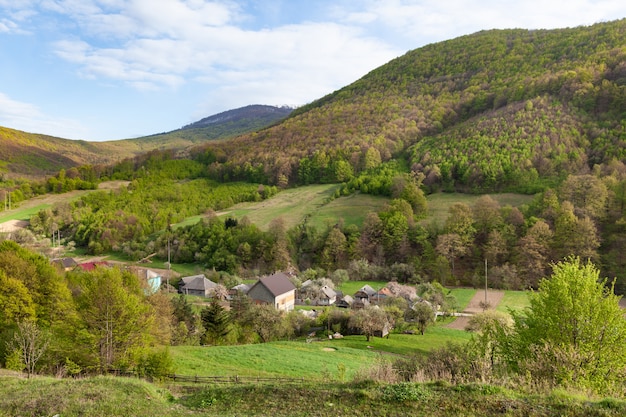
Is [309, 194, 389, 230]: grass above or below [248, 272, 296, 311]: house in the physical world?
above

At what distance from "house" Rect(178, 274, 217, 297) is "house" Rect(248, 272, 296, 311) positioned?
22.4 feet

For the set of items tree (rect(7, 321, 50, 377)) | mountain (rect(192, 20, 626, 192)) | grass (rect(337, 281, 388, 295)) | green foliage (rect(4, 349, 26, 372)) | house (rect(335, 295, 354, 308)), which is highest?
mountain (rect(192, 20, 626, 192))

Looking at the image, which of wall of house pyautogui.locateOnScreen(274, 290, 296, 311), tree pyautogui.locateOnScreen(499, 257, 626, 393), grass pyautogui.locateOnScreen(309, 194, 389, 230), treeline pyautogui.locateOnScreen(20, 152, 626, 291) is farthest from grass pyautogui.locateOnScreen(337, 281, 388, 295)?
tree pyautogui.locateOnScreen(499, 257, 626, 393)

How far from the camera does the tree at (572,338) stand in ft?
37.8

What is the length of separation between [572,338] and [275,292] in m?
31.3

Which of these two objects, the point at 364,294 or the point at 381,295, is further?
the point at 364,294

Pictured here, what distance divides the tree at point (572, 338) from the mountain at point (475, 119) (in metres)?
52.5

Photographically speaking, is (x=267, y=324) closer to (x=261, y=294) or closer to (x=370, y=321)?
(x=261, y=294)

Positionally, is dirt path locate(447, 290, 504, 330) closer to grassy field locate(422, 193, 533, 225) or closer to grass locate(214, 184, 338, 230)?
grassy field locate(422, 193, 533, 225)

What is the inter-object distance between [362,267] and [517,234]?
1895cm

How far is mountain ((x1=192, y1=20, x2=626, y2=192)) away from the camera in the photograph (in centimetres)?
6419

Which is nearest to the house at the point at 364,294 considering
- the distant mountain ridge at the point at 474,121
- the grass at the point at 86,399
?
the distant mountain ridge at the point at 474,121

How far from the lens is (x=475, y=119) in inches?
3415

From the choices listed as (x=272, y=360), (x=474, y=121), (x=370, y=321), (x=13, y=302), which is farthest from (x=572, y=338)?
(x=474, y=121)
